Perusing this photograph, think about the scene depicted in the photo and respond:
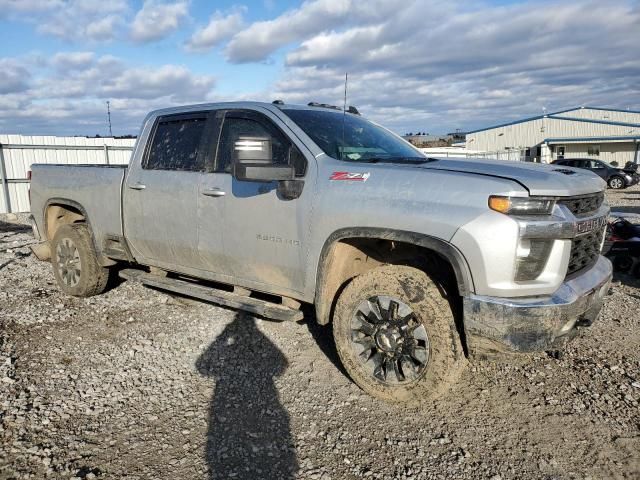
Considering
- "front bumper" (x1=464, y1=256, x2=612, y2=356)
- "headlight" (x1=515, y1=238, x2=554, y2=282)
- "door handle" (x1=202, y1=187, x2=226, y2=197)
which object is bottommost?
"front bumper" (x1=464, y1=256, x2=612, y2=356)

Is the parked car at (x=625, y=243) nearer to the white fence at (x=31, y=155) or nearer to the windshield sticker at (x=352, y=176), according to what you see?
the windshield sticker at (x=352, y=176)

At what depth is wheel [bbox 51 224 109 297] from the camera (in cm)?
554

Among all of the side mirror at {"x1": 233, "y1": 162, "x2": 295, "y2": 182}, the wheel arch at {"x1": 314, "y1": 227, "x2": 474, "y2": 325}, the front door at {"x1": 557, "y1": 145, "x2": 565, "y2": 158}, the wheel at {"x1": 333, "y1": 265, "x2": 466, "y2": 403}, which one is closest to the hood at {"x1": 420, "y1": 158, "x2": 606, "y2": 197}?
the wheel arch at {"x1": 314, "y1": 227, "x2": 474, "y2": 325}

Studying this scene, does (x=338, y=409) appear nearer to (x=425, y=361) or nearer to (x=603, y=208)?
(x=425, y=361)

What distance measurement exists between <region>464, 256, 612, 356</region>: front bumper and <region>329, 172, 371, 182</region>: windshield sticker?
104cm

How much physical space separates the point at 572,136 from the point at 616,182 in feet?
63.7

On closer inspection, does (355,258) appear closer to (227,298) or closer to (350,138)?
(350,138)

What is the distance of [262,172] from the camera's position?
3420 millimetres

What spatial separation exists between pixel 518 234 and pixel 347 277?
1397 mm

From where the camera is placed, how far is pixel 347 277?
3.83 meters

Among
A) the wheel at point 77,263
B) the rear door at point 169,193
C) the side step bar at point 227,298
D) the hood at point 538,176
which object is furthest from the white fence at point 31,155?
the hood at point 538,176

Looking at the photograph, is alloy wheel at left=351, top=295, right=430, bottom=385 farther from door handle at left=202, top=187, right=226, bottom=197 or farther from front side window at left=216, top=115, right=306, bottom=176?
door handle at left=202, top=187, right=226, bottom=197

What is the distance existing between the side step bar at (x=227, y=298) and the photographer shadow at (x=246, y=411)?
1.64 feet

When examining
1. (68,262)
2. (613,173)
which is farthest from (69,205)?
(613,173)
